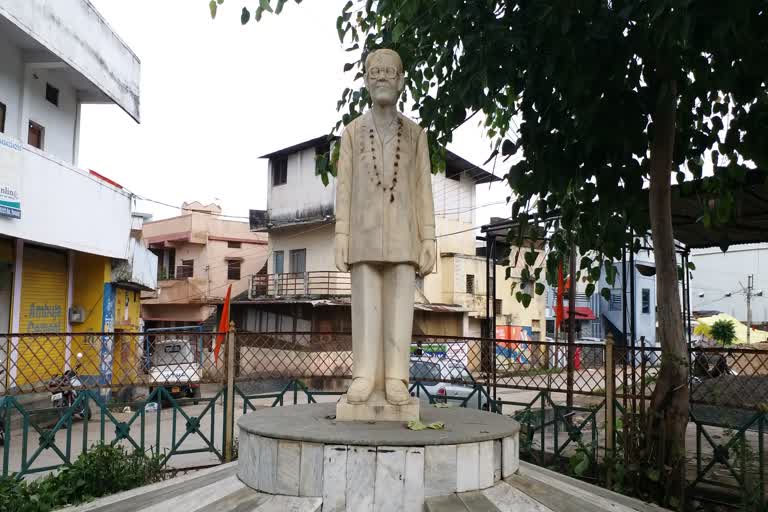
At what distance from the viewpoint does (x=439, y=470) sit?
4.14 m

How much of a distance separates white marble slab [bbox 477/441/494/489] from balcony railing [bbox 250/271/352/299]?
61.7 ft

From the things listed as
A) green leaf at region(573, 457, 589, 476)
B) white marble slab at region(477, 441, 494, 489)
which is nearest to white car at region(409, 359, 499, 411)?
green leaf at region(573, 457, 589, 476)

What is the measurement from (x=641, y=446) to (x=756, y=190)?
3307 millimetres

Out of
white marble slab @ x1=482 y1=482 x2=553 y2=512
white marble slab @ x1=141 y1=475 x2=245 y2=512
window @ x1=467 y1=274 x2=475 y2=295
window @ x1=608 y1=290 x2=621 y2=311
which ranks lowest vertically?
white marble slab @ x1=141 y1=475 x2=245 y2=512

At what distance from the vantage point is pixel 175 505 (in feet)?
14.6

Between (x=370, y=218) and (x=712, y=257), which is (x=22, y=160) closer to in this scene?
(x=370, y=218)

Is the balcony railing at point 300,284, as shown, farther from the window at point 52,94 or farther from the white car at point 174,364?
the window at point 52,94

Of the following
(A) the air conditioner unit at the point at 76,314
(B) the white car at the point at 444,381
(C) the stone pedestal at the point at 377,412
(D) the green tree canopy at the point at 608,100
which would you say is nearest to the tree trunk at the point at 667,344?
(D) the green tree canopy at the point at 608,100

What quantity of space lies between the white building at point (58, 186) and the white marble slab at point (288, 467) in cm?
787

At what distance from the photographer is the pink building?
30.7 meters

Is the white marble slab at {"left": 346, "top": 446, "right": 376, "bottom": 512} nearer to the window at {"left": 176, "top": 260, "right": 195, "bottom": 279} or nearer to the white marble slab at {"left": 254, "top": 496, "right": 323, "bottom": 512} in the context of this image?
the white marble slab at {"left": 254, "top": 496, "right": 323, "bottom": 512}

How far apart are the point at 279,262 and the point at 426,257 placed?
21.3m

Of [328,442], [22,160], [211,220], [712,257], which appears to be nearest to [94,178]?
[22,160]

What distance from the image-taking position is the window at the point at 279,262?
25.9 metres
